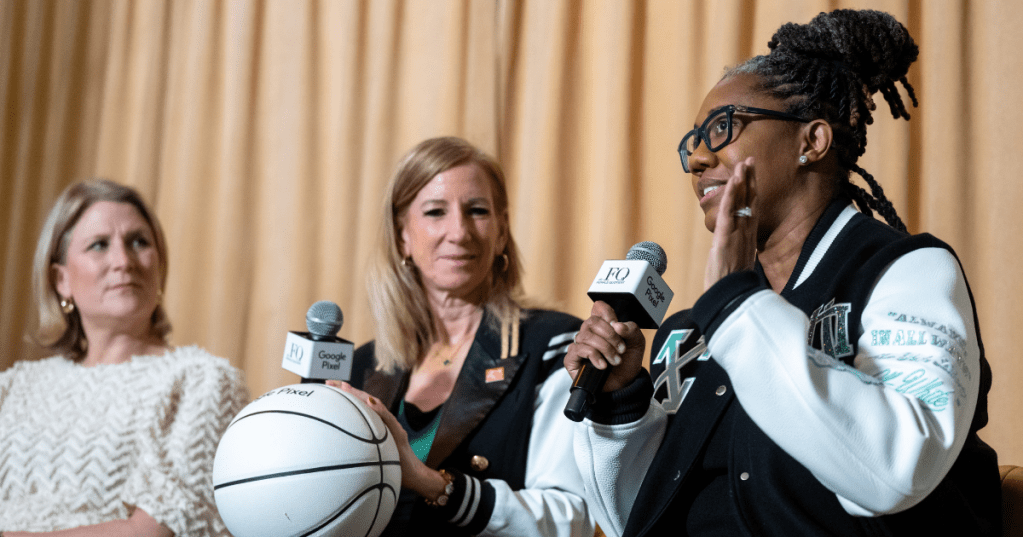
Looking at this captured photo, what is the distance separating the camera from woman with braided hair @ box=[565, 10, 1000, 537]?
106 cm

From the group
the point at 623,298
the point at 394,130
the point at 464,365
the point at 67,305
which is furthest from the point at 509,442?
the point at 394,130

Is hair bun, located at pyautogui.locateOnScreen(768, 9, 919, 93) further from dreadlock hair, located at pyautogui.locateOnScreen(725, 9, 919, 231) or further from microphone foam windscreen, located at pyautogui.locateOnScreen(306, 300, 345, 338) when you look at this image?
microphone foam windscreen, located at pyautogui.locateOnScreen(306, 300, 345, 338)

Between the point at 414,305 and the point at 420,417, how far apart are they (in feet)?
1.35

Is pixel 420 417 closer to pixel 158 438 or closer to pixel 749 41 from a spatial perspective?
pixel 158 438

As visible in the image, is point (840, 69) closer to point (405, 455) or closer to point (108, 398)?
point (405, 455)

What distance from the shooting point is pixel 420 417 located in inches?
85.8

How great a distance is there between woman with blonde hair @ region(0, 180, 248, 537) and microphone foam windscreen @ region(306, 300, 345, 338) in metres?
0.74

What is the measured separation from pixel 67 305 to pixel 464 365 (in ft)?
4.69

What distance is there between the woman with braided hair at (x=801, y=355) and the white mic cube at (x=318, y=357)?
0.57m

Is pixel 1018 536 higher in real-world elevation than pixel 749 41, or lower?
lower

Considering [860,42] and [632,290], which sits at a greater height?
[860,42]

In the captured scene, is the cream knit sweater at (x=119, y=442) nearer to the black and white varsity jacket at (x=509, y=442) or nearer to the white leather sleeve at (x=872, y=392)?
the black and white varsity jacket at (x=509, y=442)

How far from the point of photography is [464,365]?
2.19m

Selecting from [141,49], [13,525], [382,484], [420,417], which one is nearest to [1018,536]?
[382,484]
